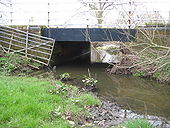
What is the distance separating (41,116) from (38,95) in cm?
129

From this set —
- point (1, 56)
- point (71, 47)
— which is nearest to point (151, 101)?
point (1, 56)

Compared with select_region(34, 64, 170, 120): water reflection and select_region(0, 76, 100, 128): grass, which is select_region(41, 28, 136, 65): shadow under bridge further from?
select_region(0, 76, 100, 128): grass

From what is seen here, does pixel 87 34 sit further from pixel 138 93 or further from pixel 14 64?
pixel 138 93

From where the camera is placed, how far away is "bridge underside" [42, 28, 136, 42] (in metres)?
11.0

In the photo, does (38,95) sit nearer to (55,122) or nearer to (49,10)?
(55,122)

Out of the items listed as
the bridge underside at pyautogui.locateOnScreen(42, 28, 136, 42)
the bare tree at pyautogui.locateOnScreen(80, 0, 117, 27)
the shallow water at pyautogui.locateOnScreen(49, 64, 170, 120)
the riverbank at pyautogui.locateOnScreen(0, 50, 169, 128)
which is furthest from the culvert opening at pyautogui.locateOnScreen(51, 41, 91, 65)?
the riverbank at pyautogui.locateOnScreen(0, 50, 169, 128)

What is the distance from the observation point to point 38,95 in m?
5.57

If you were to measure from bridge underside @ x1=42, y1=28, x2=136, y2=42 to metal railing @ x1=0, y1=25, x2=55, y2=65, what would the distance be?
0.48 m

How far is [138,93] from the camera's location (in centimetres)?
778

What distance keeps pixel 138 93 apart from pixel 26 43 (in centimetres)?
672

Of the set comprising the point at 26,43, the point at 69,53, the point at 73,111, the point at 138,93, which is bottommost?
the point at 138,93

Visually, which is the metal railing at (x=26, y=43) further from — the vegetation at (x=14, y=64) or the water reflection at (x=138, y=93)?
the water reflection at (x=138, y=93)

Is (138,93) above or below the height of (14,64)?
below

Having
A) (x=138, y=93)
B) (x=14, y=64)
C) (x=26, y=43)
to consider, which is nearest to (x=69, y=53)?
(x=26, y=43)
